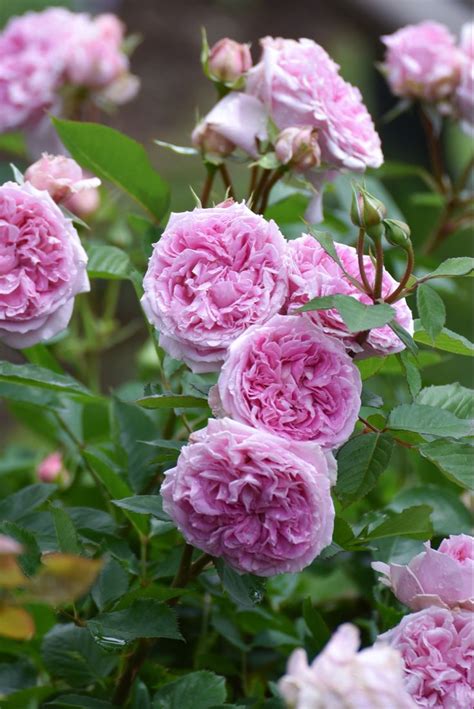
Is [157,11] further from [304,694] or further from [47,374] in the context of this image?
[304,694]

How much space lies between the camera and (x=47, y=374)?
854 millimetres

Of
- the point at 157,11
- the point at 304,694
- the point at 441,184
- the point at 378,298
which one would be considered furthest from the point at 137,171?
the point at 157,11

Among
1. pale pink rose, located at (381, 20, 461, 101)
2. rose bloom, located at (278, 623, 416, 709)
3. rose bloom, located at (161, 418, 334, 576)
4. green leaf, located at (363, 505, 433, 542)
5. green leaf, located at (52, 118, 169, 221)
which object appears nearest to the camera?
rose bloom, located at (278, 623, 416, 709)

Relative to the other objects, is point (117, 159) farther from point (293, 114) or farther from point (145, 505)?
point (145, 505)

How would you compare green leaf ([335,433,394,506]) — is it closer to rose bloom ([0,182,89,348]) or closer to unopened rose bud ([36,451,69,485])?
rose bloom ([0,182,89,348])

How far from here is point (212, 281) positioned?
27.0 inches

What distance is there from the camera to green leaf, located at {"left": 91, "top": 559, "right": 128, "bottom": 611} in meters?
0.80

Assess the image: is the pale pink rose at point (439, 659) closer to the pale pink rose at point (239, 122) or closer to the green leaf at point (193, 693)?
the green leaf at point (193, 693)

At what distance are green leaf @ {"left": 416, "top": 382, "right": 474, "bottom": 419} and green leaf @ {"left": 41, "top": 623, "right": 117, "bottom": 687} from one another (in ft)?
1.09

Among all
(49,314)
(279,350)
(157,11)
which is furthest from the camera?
(157,11)

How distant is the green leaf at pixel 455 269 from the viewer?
0.67 meters

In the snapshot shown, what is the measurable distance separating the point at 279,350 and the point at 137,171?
41 cm

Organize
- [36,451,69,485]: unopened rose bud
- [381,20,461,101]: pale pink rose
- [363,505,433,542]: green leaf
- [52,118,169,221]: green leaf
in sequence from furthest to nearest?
[381,20,461,101]: pale pink rose
[36,451,69,485]: unopened rose bud
[52,118,169,221]: green leaf
[363,505,433,542]: green leaf

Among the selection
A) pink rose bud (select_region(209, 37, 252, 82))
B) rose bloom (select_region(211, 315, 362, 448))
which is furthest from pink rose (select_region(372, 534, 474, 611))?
pink rose bud (select_region(209, 37, 252, 82))
